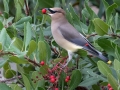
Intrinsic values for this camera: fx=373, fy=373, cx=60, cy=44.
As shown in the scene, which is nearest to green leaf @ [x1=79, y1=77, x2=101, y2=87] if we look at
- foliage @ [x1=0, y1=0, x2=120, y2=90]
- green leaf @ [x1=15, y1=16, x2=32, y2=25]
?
foliage @ [x1=0, y1=0, x2=120, y2=90]

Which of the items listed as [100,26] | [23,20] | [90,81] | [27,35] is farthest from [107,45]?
[23,20]

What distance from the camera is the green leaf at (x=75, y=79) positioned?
2111 mm

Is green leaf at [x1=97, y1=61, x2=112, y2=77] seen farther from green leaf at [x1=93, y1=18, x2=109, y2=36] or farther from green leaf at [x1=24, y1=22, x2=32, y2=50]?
green leaf at [x1=24, y1=22, x2=32, y2=50]

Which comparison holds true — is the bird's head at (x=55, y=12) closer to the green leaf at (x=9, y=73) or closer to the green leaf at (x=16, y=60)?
the green leaf at (x=9, y=73)

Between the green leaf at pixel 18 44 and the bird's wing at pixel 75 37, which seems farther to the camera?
the bird's wing at pixel 75 37

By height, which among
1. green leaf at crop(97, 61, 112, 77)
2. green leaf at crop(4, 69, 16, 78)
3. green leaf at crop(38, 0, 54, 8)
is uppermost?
green leaf at crop(38, 0, 54, 8)

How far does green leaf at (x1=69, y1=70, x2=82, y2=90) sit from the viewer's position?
2.11m

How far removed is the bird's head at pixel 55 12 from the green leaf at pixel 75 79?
56 cm

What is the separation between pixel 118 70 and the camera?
1.77 meters

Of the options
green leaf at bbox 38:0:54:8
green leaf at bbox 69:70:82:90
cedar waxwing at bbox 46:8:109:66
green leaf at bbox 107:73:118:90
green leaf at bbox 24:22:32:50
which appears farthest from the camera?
green leaf at bbox 38:0:54:8

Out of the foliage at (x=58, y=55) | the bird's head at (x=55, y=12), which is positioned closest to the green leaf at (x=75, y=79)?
the foliage at (x=58, y=55)

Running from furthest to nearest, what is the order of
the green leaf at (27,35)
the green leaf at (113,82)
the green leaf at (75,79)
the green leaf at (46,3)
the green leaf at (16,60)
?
the green leaf at (46,3) → the green leaf at (75,79) → the green leaf at (27,35) → the green leaf at (16,60) → the green leaf at (113,82)

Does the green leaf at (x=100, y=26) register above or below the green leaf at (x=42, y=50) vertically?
above

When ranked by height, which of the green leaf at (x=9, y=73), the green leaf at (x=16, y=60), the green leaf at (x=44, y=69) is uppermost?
the green leaf at (x=16, y=60)
